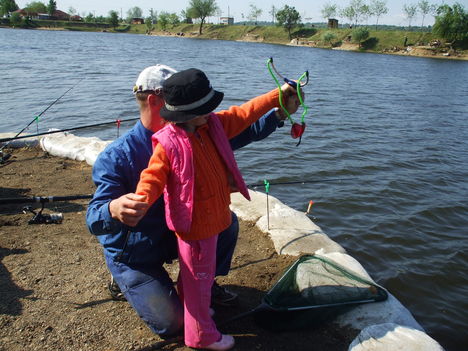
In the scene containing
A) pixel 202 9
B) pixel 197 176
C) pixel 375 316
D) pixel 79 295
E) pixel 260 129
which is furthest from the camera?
pixel 202 9

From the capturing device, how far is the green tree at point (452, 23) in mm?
57406

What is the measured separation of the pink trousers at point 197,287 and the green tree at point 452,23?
66.7m

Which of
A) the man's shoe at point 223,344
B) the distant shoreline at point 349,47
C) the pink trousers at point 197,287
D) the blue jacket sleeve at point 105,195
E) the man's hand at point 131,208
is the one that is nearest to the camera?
the man's hand at point 131,208

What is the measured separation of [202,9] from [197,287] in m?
121

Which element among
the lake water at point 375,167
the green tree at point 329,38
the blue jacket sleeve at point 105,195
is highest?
the green tree at point 329,38

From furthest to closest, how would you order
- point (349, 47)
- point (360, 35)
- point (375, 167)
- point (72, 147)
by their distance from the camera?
point (349, 47)
point (360, 35)
point (375, 167)
point (72, 147)

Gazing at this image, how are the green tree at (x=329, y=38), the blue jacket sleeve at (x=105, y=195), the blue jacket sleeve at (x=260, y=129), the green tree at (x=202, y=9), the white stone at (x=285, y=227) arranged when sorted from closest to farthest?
the blue jacket sleeve at (x=105, y=195) → the blue jacket sleeve at (x=260, y=129) → the white stone at (x=285, y=227) → the green tree at (x=329, y=38) → the green tree at (x=202, y=9)

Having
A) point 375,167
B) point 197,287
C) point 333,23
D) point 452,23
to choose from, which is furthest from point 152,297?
point 333,23

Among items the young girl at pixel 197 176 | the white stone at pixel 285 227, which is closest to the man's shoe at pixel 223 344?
the young girl at pixel 197 176

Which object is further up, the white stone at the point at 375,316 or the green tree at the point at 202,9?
the green tree at the point at 202,9

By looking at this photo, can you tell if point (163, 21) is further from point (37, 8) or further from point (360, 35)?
point (360, 35)

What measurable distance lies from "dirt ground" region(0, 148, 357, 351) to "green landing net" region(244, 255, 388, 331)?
0.30 ft

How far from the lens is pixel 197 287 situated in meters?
2.68

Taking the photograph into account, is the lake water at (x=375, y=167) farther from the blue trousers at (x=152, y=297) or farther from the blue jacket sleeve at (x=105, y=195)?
the blue jacket sleeve at (x=105, y=195)
